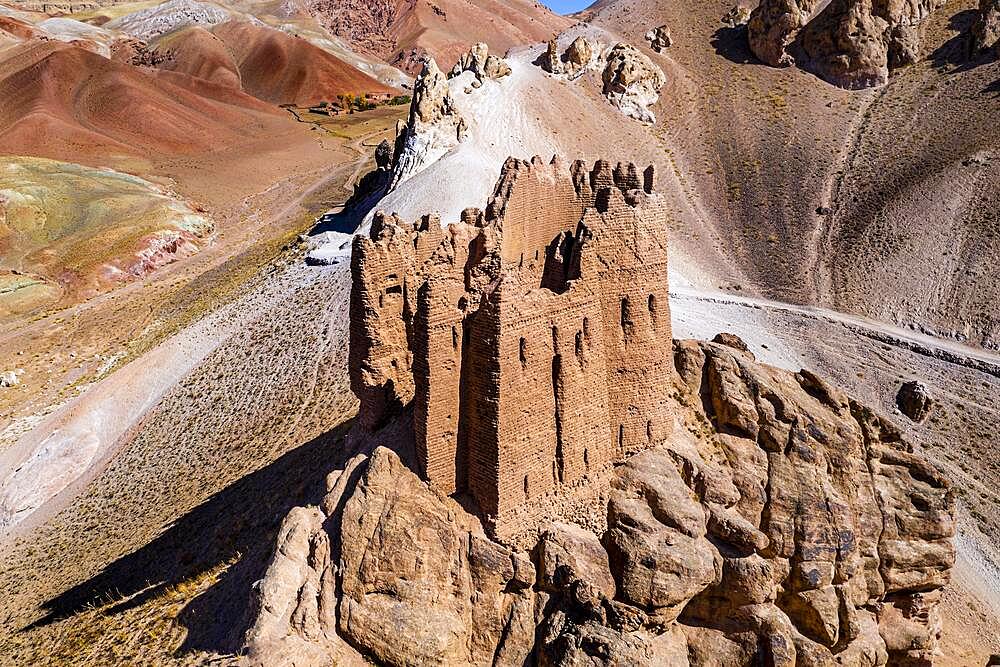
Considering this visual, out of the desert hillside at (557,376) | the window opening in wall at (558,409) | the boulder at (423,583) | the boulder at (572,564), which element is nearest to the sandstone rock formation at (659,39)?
the desert hillside at (557,376)

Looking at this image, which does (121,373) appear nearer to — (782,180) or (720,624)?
(720,624)

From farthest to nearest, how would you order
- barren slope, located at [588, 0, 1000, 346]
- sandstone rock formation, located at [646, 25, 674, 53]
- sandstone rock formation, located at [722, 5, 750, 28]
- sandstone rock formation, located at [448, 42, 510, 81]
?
1. sandstone rock formation, located at [722, 5, 750, 28]
2. sandstone rock formation, located at [646, 25, 674, 53]
3. sandstone rock formation, located at [448, 42, 510, 81]
4. barren slope, located at [588, 0, 1000, 346]

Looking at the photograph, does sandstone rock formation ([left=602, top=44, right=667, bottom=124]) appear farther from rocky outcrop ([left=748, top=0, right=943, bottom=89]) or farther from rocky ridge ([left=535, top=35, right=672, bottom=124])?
rocky outcrop ([left=748, top=0, right=943, bottom=89])

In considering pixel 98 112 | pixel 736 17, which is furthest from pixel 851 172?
pixel 98 112

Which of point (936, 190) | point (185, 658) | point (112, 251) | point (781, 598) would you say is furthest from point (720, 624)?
point (112, 251)

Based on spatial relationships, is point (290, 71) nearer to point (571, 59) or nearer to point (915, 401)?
point (571, 59)

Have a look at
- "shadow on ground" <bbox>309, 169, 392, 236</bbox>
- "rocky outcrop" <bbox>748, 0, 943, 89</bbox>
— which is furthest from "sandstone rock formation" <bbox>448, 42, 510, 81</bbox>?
"rocky outcrop" <bbox>748, 0, 943, 89</bbox>
